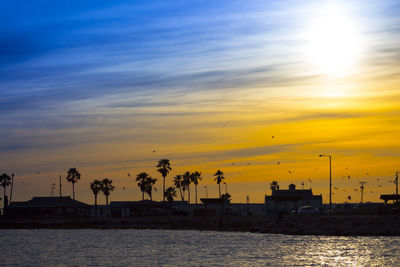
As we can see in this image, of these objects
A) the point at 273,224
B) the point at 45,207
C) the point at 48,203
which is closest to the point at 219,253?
the point at 273,224

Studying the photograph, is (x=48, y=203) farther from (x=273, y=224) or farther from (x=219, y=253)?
(x=219, y=253)

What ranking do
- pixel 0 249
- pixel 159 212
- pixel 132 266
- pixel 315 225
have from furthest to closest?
pixel 159 212 → pixel 315 225 → pixel 0 249 → pixel 132 266

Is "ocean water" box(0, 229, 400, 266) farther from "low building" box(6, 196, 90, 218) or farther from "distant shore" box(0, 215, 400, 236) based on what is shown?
"low building" box(6, 196, 90, 218)

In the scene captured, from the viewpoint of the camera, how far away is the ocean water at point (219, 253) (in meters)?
55.2

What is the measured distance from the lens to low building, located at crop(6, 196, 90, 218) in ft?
568

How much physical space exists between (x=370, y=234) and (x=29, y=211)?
11842 cm

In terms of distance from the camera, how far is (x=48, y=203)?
6900 inches

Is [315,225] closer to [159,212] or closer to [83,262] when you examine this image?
[83,262]

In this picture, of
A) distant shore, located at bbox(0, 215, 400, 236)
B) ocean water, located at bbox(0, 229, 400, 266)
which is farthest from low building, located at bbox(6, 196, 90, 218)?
ocean water, located at bbox(0, 229, 400, 266)

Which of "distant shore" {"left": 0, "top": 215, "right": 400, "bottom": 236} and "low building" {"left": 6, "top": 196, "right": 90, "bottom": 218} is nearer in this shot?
"distant shore" {"left": 0, "top": 215, "right": 400, "bottom": 236}

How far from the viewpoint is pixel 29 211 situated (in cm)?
17512

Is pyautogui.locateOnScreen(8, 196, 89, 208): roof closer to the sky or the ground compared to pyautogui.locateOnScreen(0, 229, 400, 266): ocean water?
closer to the sky

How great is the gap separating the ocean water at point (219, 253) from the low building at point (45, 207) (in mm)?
91766

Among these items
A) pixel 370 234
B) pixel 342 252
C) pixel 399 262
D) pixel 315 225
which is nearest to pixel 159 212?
pixel 315 225
